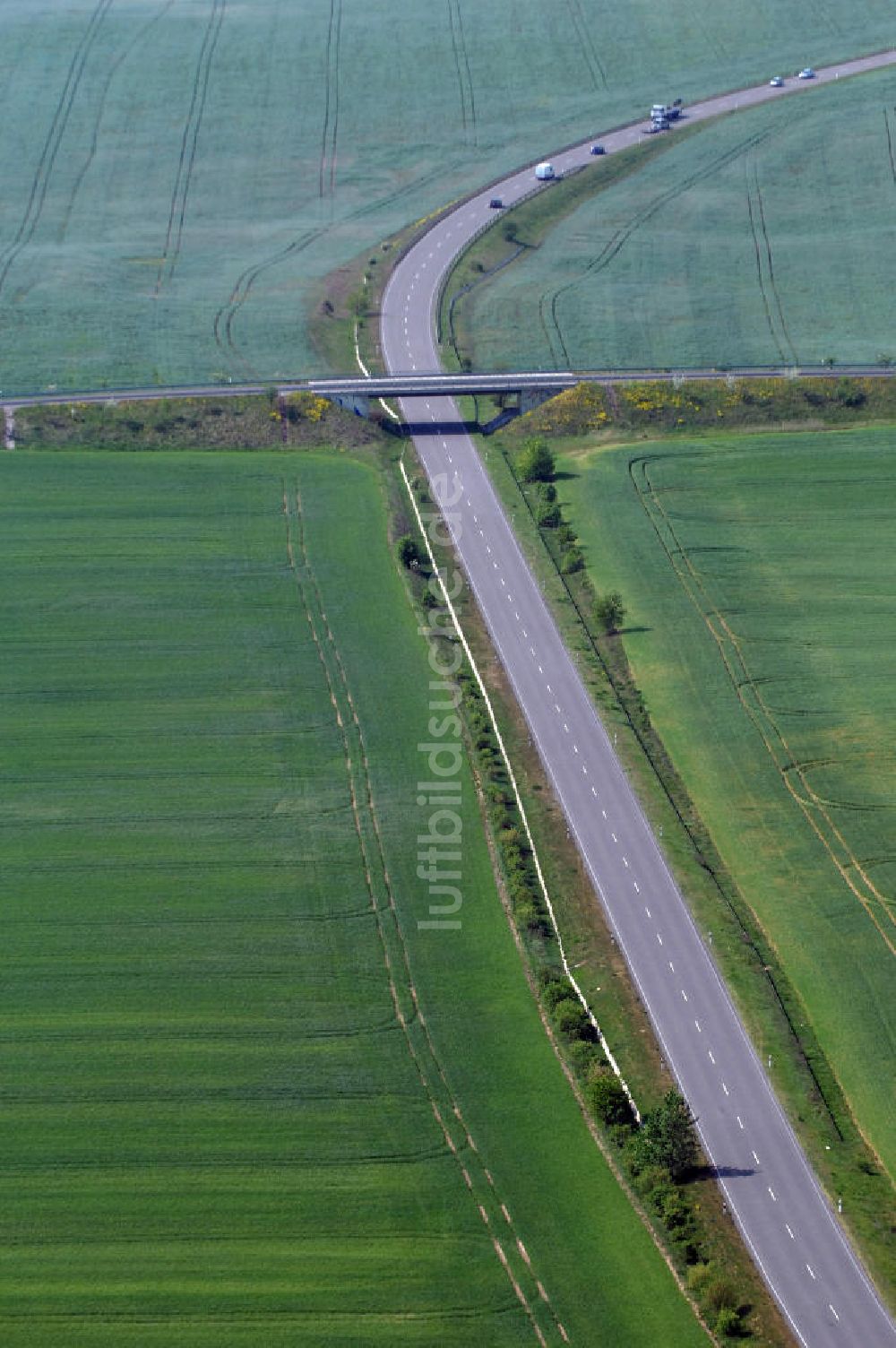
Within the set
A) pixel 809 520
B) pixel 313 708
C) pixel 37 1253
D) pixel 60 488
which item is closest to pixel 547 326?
pixel 809 520

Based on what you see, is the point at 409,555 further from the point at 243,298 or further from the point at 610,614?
the point at 243,298

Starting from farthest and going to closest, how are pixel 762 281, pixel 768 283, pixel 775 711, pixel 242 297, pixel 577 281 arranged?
pixel 577 281, pixel 762 281, pixel 768 283, pixel 242 297, pixel 775 711

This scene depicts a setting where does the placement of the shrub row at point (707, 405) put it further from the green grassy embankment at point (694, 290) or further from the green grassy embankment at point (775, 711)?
the green grassy embankment at point (694, 290)

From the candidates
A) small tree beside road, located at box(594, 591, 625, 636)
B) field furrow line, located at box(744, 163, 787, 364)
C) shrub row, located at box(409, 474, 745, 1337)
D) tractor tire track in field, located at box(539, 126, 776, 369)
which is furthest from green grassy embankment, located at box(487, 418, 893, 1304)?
field furrow line, located at box(744, 163, 787, 364)

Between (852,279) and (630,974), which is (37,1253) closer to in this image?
(630,974)

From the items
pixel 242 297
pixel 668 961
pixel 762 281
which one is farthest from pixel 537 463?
pixel 668 961

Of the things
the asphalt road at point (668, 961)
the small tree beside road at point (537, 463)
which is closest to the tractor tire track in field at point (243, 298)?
the asphalt road at point (668, 961)

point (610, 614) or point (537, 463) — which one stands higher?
point (537, 463)
